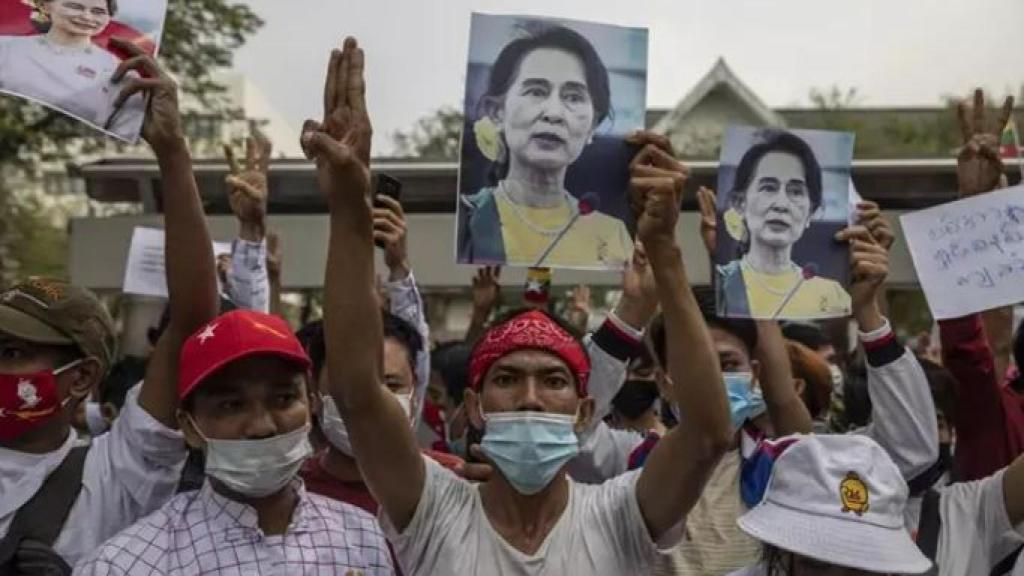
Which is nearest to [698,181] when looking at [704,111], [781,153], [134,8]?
[781,153]

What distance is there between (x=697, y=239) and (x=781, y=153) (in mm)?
4381

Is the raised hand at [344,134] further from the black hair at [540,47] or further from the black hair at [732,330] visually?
the black hair at [732,330]

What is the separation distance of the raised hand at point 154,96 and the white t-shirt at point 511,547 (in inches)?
38.4

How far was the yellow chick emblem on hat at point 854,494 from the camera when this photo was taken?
257 centimetres

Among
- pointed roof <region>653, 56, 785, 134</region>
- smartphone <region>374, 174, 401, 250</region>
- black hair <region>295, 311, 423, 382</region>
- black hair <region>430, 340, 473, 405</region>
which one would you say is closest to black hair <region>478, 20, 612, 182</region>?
smartphone <region>374, 174, 401, 250</region>

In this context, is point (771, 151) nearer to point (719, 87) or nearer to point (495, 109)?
point (495, 109)

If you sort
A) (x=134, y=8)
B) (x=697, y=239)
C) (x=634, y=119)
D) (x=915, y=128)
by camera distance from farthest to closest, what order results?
(x=915, y=128) → (x=697, y=239) → (x=634, y=119) → (x=134, y=8)

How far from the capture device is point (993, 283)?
162 inches

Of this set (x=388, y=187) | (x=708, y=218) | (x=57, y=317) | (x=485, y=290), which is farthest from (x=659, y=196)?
(x=485, y=290)

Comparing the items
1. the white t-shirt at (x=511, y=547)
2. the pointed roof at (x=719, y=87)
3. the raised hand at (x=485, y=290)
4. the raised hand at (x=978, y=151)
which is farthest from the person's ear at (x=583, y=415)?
the pointed roof at (x=719, y=87)

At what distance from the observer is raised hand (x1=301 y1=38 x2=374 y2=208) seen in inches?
108

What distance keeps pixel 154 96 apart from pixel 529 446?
1.21 metres

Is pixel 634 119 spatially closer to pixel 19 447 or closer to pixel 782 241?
pixel 782 241

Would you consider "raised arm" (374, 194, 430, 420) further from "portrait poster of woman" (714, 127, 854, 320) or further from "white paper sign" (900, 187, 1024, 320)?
"white paper sign" (900, 187, 1024, 320)
